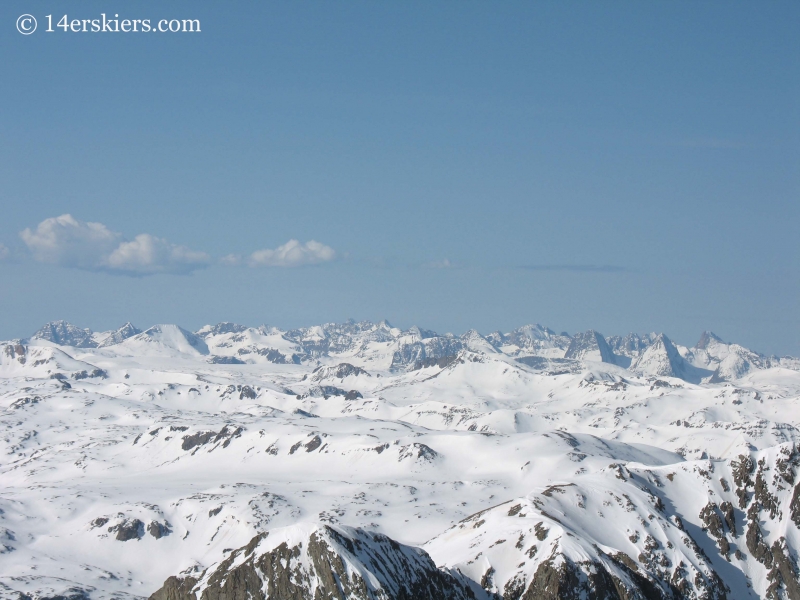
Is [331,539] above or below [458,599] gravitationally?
above

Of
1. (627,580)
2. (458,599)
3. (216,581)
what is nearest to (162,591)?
(216,581)

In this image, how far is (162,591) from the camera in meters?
157

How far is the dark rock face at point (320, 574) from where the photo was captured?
479 ft

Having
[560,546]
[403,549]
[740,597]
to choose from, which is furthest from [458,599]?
[740,597]

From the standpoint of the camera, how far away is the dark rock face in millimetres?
146000

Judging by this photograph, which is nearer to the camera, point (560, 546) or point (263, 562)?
point (263, 562)

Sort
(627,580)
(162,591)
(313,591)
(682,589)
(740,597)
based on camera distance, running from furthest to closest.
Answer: (740,597) < (682,589) < (627,580) < (162,591) < (313,591)

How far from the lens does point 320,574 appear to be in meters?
148

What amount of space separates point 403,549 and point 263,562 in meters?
27.7

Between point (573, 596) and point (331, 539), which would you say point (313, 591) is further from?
point (573, 596)

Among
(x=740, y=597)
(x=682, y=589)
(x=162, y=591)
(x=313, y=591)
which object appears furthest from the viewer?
(x=740, y=597)

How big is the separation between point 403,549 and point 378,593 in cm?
1795

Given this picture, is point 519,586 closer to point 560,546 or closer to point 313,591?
point 560,546

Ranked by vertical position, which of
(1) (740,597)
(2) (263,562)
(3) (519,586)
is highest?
(2) (263,562)
